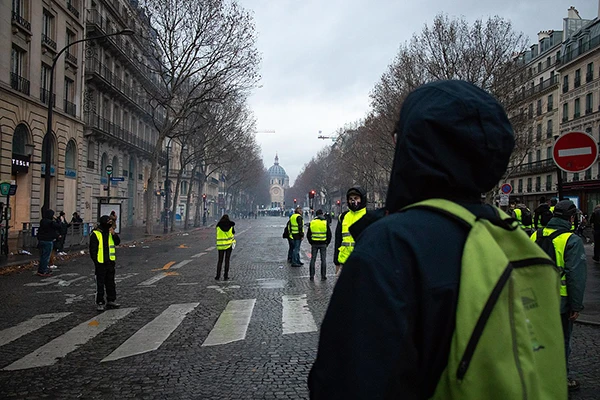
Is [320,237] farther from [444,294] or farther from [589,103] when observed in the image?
[589,103]

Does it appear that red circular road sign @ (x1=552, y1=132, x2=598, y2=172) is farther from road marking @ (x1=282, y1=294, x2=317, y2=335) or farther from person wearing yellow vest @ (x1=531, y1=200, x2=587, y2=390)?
road marking @ (x1=282, y1=294, x2=317, y2=335)

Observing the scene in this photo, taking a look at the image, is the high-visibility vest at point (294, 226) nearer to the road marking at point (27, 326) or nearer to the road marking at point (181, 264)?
the road marking at point (181, 264)

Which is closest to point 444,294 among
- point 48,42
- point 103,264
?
point 103,264

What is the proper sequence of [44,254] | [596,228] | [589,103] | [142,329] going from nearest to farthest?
[142,329]
[44,254]
[596,228]
[589,103]

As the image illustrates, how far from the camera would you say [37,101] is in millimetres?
25828

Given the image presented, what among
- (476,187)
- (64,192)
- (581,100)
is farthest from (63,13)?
(581,100)

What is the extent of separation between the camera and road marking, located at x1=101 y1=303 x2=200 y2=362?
20.3 ft

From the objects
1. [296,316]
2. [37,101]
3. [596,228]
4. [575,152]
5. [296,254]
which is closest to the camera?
[575,152]

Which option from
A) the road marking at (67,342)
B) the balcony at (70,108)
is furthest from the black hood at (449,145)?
the balcony at (70,108)

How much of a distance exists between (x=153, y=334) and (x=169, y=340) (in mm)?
451

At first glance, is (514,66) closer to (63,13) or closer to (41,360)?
(63,13)

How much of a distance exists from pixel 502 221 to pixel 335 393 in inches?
25.6

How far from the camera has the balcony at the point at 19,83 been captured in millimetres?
23969

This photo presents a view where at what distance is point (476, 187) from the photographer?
1.53 meters
